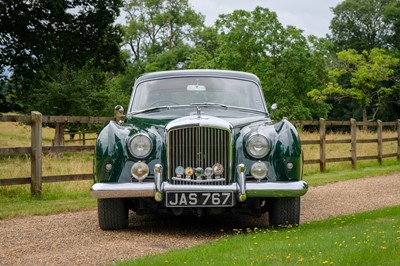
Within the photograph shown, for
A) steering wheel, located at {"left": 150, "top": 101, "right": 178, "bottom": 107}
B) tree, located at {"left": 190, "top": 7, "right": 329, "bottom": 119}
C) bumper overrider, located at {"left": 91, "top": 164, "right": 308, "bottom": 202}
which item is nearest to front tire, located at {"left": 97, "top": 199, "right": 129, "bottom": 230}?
bumper overrider, located at {"left": 91, "top": 164, "right": 308, "bottom": 202}


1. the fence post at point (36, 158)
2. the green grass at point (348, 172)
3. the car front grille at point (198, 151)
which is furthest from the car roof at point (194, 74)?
the green grass at point (348, 172)

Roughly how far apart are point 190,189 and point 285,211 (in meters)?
1.22

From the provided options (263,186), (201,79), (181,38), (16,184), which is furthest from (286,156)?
(181,38)

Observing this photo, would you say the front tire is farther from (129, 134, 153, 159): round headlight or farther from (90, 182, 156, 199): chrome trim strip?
(129, 134, 153, 159): round headlight

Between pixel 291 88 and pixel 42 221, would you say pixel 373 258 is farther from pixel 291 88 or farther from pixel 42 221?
pixel 291 88

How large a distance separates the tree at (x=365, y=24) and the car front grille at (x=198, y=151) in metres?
56.5

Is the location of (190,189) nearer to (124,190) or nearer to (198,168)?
(198,168)

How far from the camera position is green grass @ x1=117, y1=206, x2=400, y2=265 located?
4766 mm

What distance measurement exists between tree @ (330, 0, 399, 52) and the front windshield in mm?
54655

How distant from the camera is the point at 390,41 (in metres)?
60.6

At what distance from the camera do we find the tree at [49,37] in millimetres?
23047

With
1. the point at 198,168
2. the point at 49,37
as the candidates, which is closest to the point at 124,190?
the point at 198,168

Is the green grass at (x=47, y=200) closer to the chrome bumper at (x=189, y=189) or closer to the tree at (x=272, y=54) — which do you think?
the chrome bumper at (x=189, y=189)

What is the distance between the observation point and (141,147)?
6.50 meters
